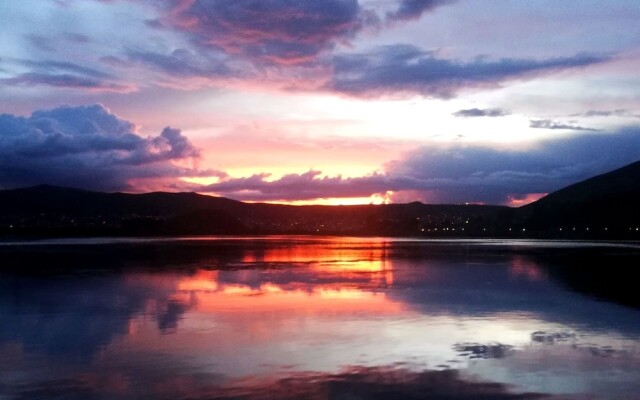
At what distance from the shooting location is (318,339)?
19578 millimetres

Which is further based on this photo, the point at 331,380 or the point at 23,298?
the point at 23,298

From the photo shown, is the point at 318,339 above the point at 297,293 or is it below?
below

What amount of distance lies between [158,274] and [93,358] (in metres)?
25.2

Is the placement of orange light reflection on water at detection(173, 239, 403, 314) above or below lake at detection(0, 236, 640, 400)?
above

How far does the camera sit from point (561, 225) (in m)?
194

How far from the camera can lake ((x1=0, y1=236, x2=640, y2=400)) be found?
46.6ft

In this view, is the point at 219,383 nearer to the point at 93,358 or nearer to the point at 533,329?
the point at 93,358

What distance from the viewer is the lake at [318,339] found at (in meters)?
14.2

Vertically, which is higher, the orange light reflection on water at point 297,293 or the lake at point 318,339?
the orange light reflection on water at point 297,293

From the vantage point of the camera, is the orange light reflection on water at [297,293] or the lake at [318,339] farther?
the orange light reflection on water at [297,293]

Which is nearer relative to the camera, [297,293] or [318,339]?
[318,339]

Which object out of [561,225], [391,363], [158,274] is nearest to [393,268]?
[158,274]

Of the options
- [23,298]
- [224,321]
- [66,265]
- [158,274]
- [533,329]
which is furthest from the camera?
[66,265]

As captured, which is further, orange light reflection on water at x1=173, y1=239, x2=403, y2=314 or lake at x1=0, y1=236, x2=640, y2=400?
orange light reflection on water at x1=173, y1=239, x2=403, y2=314
